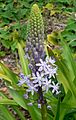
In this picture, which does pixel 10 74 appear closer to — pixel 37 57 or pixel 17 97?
pixel 17 97

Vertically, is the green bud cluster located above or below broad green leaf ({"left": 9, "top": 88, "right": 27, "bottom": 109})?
above

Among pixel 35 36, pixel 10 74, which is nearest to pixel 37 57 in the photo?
pixel 35 36

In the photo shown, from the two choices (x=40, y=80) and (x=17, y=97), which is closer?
(x=40, y=80)

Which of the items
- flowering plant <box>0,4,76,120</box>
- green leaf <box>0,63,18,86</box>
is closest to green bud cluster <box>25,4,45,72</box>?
flowering plant <box>0,4,76,120</box>

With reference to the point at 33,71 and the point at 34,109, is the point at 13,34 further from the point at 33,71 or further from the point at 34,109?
the point at 33,71

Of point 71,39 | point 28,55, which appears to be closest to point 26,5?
point 71,39

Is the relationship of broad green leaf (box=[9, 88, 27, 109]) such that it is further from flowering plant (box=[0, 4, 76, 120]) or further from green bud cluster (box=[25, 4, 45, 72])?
green bud cluster (box=[25, 4, 45, 72])

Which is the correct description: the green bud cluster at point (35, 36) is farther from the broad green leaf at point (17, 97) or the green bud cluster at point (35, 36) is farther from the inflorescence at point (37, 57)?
the broad green leaf at point (17, 97)

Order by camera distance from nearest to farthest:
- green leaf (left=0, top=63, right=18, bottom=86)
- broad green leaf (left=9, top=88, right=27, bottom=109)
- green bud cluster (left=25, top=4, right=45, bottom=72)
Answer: green bud cluster (left=25, top=4, right=45, bottom=72) < broad green leaf (left=9, top=88, right=27, bottom=109) < green leaf (left=0, top=63, right=18, bottom=86)

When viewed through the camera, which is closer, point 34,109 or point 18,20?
point 34,109

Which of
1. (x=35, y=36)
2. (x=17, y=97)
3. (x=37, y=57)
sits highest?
(x=35, y=36)

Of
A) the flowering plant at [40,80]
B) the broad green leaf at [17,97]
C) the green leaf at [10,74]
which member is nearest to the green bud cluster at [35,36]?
the flowering plant at [40,80]
